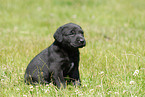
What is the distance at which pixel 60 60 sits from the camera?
3.81m

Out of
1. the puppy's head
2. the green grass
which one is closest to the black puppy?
the puppy's head

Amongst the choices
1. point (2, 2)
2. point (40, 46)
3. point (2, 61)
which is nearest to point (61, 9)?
point (2, 2)

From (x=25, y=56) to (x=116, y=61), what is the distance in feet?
7.44

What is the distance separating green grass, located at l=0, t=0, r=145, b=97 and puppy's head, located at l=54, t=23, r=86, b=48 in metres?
0.77

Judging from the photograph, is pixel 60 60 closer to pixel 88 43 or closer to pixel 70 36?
pixel 70 36

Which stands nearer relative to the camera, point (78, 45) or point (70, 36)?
point (78, 45)

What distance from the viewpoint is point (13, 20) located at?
1006cm

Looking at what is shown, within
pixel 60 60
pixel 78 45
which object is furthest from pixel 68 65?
pixel 78 45

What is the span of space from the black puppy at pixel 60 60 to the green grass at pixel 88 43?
215 mm

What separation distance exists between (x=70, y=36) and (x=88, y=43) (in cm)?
294

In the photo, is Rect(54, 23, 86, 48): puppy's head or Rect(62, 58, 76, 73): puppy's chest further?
Rect(62, 58, 76, 73): puppy's chest

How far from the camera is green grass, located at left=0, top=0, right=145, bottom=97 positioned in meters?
3.59

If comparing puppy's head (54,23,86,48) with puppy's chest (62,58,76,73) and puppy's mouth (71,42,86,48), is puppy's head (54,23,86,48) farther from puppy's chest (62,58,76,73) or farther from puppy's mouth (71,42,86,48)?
puppy's chest (62,58,76,73)

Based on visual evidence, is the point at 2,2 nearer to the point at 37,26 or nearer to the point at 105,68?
the point at 37,26
